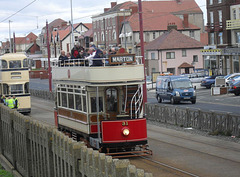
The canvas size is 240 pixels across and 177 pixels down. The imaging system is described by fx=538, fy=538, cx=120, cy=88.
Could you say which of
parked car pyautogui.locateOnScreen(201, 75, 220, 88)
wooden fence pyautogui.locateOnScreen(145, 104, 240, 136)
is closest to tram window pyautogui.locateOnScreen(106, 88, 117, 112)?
wooden fence pyautogui.locateOnScreen(145, 104, 240, 136)

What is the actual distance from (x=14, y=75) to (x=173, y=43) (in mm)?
52273

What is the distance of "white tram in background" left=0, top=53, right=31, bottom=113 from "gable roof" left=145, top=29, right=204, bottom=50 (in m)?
49.6

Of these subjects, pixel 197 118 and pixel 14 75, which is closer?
pixel 197 118

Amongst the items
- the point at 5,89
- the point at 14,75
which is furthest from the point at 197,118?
the point at 5,89

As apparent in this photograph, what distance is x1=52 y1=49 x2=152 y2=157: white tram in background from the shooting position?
17.5m

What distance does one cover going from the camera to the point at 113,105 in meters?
18.1

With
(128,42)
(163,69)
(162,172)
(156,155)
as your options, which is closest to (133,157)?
(156,155)

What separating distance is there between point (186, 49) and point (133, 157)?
236 feet

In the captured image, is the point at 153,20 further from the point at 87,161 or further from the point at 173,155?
the point at 87,161

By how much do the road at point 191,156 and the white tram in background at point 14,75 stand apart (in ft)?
52.5

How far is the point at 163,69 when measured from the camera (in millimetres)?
89062

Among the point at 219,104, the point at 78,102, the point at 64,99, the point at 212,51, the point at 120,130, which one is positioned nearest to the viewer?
the point at 120,130

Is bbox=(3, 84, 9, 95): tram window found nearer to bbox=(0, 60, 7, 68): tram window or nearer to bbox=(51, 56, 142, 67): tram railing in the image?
bbox=(0, 60, 7, 68): tram window

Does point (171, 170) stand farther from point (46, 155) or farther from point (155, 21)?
point (155, 21)
